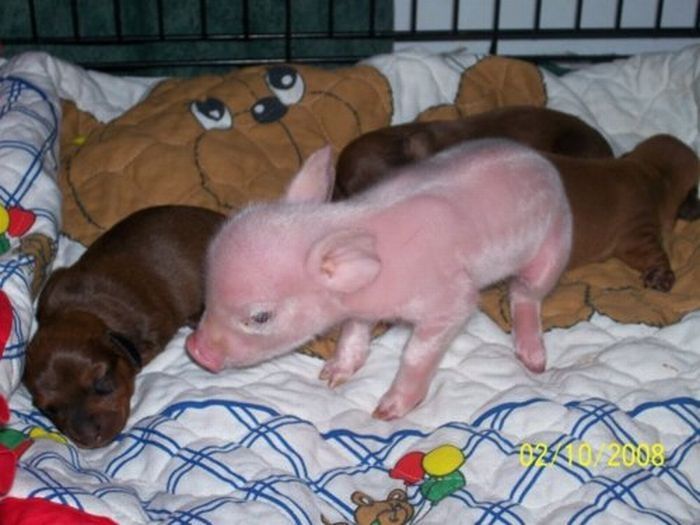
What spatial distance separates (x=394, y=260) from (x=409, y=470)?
47cm

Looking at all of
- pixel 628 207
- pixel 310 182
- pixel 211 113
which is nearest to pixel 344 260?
pixel 310 182

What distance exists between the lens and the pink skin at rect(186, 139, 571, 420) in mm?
2281

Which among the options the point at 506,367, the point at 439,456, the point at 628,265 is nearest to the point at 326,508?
the point at 439,456

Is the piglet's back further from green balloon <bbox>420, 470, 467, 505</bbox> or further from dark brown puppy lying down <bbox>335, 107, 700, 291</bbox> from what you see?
green balloon <bbox>420, 470, 467, 505</bbox>

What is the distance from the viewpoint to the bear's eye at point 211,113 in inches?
142

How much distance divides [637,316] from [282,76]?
1.52 m

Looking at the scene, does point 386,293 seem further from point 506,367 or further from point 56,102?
point 56,102

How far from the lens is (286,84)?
3768 mm

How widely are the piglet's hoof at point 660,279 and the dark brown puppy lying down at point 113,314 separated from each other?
1250mm

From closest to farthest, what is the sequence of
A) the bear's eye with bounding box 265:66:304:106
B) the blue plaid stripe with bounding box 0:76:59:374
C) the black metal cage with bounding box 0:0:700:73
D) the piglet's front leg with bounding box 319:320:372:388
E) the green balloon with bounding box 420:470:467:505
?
the green balloon with bounding box 420:470:467:505 → the blue plaid stripe with bounding box 0:76:59:374 → the piglet's front leg with bounding box 319:320:372:388 → the bear's eye with bounding box 265:66:304:106 → the black metal cage with bounding box 0:0:700:73

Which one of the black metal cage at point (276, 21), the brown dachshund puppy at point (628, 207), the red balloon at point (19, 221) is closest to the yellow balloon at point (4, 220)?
the red balloon at point (19, 221)

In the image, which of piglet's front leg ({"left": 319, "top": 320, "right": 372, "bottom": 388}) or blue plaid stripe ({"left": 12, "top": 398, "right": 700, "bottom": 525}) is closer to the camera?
blue plaid stripe ({"left": 12, "top": 398, "right": 700, "bottom": 525})

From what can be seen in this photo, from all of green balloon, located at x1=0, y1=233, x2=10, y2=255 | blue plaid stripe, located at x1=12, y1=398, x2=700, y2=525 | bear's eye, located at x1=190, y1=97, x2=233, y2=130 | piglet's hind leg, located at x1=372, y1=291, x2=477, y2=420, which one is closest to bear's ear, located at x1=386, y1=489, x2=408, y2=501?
blue plaid stripe, located at x1=12, y1=398, x2=700, y2=525

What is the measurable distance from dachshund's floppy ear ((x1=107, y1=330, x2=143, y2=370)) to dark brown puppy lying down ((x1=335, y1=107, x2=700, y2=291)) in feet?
2.64
